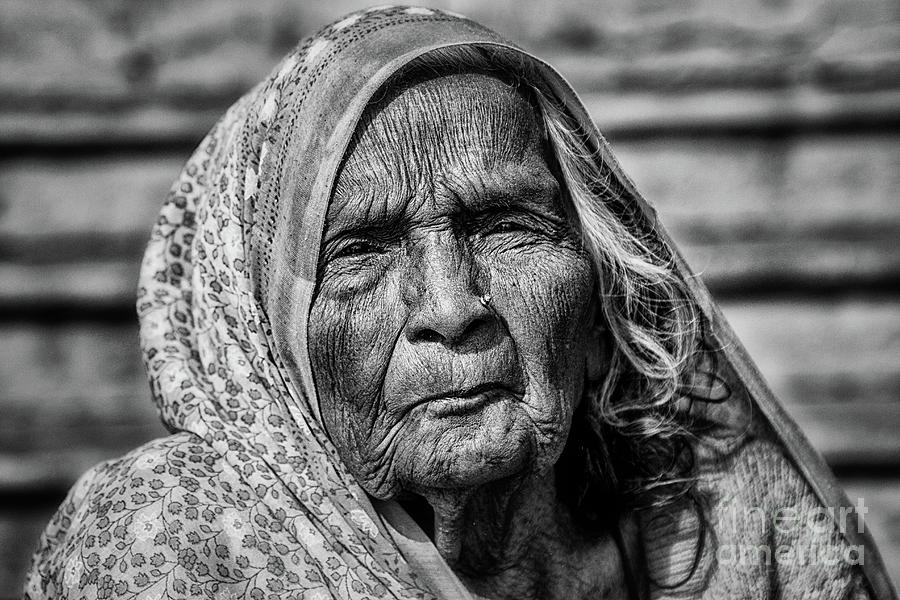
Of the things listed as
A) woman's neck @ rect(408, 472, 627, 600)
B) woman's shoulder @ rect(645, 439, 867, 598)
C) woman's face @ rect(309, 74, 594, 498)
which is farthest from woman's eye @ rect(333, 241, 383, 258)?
woman's shoulder @ rect(645, 439, 867, 598)

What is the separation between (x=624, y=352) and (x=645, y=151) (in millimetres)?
2720

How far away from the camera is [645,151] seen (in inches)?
187

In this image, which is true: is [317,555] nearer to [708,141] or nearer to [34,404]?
[34,404]

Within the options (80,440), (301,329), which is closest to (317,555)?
(301,329)

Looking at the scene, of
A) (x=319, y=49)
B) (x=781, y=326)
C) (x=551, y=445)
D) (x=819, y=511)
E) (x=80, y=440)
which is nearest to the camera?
(x=551, y=445)

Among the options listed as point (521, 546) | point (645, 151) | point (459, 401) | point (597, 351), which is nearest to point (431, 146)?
point (459, 401)

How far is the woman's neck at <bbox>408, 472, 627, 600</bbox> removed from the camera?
1980mm

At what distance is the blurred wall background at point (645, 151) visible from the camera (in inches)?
183

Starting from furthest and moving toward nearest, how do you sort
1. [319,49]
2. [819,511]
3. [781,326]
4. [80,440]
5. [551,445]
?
[781,326] < [80,440] < [819,511] < [319,49] < [551,445]

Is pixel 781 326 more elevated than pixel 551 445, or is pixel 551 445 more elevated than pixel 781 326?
pixel 781 326

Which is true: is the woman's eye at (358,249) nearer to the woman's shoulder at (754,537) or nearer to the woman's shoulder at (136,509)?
the woman's shoulder at (136,509)

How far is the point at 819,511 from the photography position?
2.25 metres

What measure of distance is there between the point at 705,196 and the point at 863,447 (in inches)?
45.9
